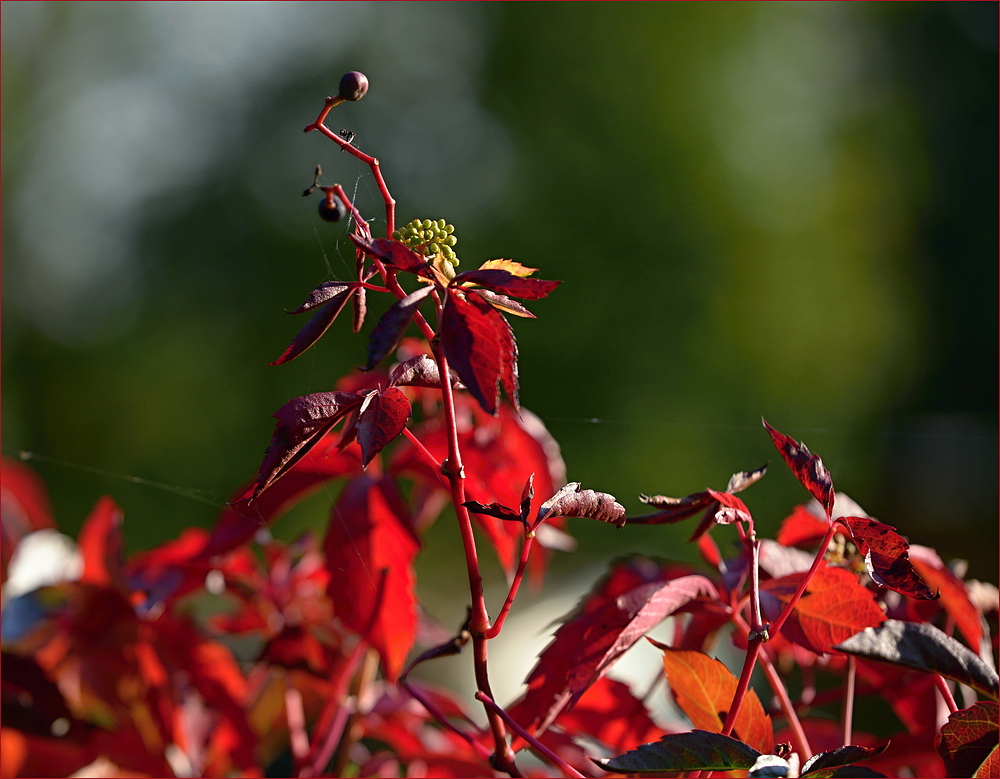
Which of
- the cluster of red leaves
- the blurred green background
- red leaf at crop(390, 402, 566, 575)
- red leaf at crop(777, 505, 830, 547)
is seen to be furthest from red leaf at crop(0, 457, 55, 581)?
the blurred green background

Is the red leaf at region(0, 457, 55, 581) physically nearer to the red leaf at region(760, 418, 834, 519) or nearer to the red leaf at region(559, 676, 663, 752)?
the red leaf at region(559, 676, 663, 752)

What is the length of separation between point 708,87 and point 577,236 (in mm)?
1389

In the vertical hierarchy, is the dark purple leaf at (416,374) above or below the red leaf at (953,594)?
above

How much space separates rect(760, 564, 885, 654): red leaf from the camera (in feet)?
1.02

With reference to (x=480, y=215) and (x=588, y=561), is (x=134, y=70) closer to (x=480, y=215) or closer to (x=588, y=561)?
(x=480, y=215)

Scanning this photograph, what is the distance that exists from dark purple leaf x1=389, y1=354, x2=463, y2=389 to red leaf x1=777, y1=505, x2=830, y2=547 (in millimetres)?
220

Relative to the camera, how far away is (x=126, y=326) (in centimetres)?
417

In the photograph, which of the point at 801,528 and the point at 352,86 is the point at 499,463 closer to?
the point at 801,528

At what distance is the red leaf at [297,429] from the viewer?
0.27 m

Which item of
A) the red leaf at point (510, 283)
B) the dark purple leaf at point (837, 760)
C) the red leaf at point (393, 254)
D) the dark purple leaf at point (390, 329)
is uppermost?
the red leaf at point (393, 254)

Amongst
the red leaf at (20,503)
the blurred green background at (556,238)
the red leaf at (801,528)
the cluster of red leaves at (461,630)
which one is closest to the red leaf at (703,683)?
the cluster of red leaves at (461,630)

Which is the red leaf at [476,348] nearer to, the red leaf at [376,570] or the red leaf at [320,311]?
the red leaf at [320,311]

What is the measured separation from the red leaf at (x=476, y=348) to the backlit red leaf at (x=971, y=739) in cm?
18

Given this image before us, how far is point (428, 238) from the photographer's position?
282 mm
